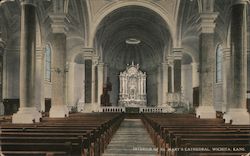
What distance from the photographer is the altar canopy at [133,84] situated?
136ft

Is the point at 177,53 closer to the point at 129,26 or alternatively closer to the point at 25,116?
the point at 129,26

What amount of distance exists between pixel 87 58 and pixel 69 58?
33.0 feet

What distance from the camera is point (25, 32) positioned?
13555mm

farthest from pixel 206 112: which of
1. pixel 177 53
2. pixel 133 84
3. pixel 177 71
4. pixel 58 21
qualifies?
pixel 133 84

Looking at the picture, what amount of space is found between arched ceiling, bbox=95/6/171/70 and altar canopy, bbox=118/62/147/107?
164 centimetres

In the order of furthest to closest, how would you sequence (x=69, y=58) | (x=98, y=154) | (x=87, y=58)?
1. (x=69, y=58)
2. (x=87, y=58)
3. (x=98, y=154)

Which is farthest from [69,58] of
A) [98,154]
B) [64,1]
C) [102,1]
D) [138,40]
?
[98,154]

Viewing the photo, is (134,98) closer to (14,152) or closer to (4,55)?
(4,55)

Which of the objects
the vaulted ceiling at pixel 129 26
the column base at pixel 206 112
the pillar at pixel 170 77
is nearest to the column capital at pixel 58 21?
the vaulted ceiling at pixel 129 26

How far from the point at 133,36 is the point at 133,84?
621cm

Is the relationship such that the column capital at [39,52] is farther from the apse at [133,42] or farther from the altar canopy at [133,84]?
the altar canopy at [133,84]

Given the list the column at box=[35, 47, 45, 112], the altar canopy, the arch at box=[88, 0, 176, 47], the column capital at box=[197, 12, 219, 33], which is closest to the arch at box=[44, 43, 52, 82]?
the column at box=[35, 47, 45, 112]

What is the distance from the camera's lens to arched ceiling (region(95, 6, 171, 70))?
30234 mm

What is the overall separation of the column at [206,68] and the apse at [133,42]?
1086 centimetres
